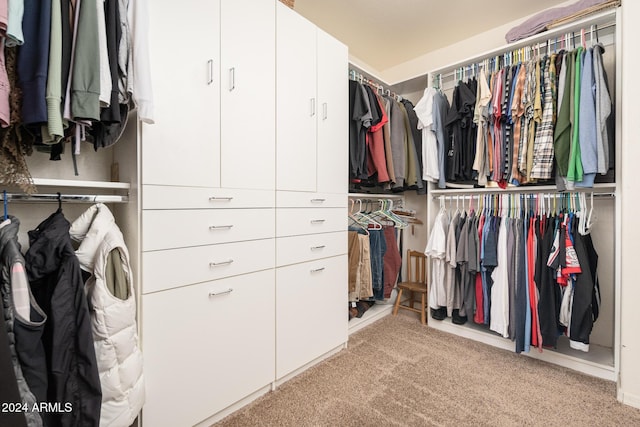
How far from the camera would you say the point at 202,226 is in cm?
140

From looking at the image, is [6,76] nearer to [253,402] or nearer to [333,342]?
[253,402]

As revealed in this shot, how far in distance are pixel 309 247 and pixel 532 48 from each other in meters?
2.18

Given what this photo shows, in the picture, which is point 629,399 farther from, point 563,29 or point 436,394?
point 563,29

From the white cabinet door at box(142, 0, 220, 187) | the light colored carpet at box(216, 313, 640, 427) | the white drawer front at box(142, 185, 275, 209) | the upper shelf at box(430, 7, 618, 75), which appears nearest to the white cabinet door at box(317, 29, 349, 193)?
the white drawer front at box(142, 185, 275, 209)

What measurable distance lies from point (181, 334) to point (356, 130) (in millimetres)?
1775

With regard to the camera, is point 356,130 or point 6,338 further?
point 356,130

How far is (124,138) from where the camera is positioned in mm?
1343

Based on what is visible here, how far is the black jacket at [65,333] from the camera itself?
978 millimetres

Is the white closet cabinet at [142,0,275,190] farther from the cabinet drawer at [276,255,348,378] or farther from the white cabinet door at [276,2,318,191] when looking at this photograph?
the cabinet drawer at [276,255,348,378]

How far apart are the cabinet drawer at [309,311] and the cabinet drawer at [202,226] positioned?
32 centimetres

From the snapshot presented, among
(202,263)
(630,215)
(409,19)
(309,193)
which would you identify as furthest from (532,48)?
(202,263)

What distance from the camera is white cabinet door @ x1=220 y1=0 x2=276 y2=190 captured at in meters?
1.49

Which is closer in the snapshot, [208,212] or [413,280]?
[208,212]

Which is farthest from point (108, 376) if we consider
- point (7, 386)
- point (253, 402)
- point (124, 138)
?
point (124, 138)
